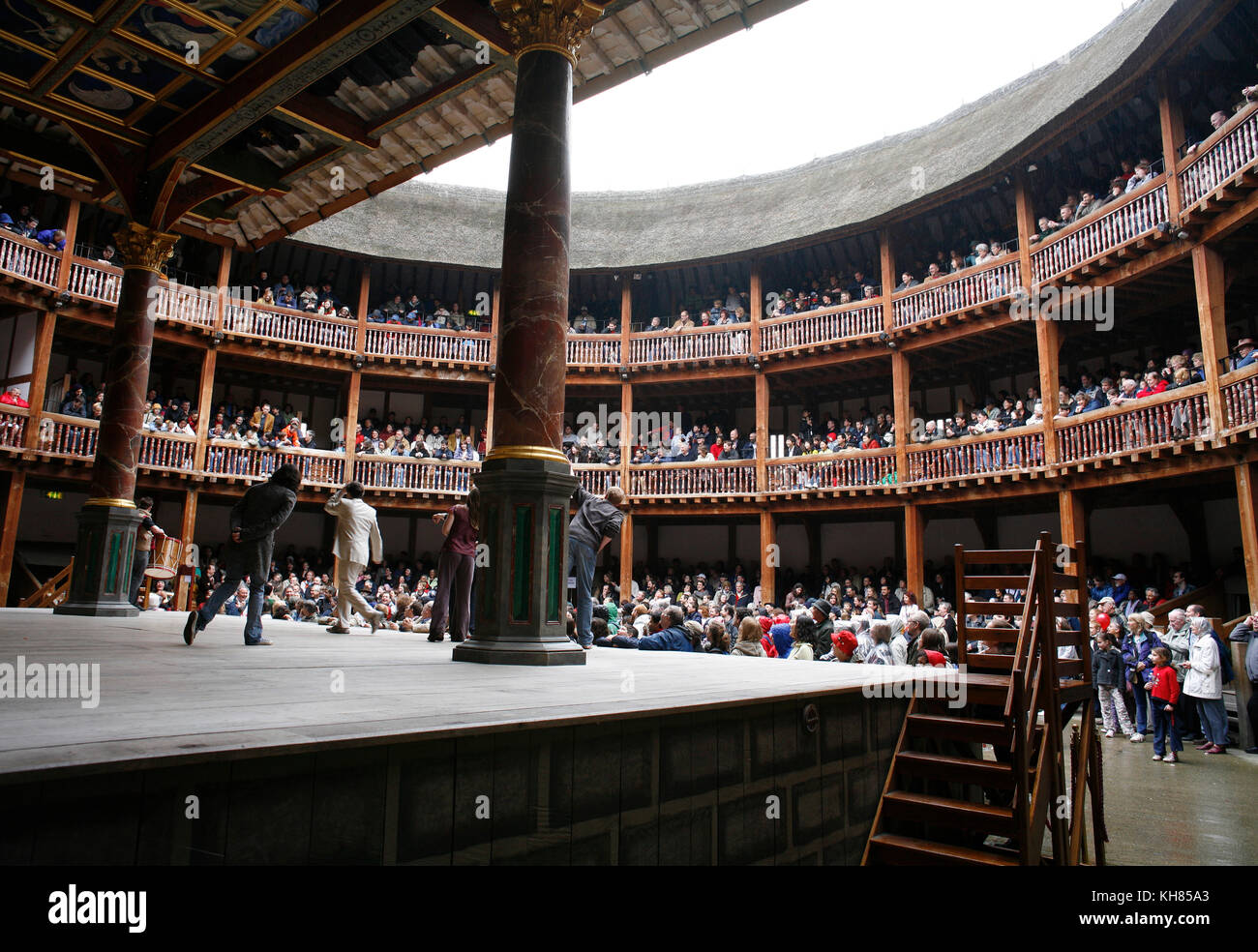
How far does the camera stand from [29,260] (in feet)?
53.6

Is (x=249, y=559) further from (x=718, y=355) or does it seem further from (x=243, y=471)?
(x=718, y=355)

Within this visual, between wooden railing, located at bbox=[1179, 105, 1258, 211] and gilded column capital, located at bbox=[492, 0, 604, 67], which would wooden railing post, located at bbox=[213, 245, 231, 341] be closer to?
gilded column capital, located at bbox=[492, 0, 604, 67]

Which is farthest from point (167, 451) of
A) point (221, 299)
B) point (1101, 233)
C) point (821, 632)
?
point (1101, 233)

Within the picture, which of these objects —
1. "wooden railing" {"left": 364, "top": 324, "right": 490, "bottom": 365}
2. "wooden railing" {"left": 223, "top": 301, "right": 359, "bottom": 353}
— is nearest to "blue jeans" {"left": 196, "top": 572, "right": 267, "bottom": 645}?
"wooden railing" {"left": 223, "top": 301, "right": 359, "bottom": 353}

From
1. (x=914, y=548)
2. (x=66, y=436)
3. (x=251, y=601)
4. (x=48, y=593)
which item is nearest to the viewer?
(x=251, y=601)

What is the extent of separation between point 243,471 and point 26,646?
49.6 ft

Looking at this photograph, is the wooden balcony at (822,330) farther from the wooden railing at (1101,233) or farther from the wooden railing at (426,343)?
the wooden railing at (426,343)

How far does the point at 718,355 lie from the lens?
835 inches

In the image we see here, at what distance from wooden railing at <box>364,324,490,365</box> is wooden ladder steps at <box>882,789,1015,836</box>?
58.8 feet

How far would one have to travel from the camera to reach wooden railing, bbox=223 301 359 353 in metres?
19.8

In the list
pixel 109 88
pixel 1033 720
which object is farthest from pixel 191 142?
pixel 1033 720

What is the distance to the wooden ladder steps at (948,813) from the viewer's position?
5.09 meters

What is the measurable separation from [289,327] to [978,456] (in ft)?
53.8

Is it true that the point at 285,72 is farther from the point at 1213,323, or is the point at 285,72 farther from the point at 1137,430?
the point at 1137,430
